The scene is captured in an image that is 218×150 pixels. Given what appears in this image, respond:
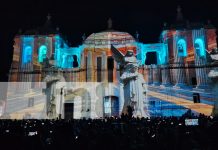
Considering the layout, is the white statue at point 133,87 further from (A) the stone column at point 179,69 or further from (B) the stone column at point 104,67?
(B) the stone column at point 104,67

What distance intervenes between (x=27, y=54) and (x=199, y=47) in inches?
1013

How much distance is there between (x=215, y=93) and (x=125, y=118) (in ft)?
38.2

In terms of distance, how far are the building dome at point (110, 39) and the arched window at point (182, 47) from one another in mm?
6748

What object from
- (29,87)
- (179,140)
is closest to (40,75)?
(29,87)

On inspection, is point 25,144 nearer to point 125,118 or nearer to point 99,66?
point 125,118

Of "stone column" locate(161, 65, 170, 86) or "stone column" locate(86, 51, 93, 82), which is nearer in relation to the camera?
"stone column" locate(161, 65, 170, 86)

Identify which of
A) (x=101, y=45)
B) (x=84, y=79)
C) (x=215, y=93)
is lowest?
(x=215, y=93)

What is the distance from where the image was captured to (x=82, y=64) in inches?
1785

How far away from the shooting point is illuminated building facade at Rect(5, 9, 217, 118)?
42.0 m

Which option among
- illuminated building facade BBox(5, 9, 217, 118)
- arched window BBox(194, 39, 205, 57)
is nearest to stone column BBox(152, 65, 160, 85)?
illuminated building facade BBox(5, 9, 217, 118)

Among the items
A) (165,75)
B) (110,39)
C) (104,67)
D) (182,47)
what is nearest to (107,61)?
(104,67)

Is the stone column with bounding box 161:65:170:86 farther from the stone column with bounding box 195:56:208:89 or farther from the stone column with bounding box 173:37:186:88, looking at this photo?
the stone column with bounding box 195:56:208:89

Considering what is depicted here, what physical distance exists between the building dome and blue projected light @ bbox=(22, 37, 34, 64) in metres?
8.33

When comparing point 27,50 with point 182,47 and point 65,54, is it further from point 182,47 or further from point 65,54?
point 182,47
